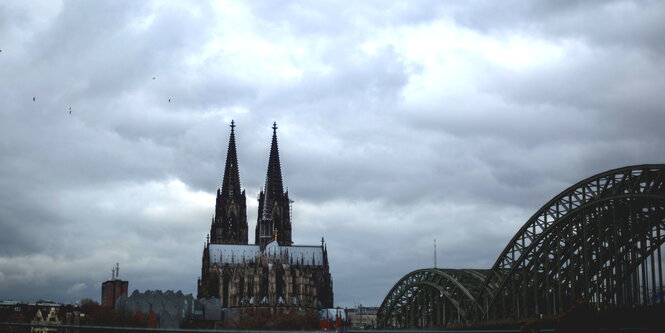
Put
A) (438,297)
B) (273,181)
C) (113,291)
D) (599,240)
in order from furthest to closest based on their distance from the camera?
(113,291)
(273,181)
(438,297)
(599,240)

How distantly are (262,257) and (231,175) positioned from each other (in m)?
21.0

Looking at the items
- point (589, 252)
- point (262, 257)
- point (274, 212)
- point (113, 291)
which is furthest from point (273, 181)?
point (589, 252)

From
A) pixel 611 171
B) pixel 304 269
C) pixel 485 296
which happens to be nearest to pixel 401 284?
pixel 485 296

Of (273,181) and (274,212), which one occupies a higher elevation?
(273,181)

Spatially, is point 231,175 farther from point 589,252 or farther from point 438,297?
point 589,252

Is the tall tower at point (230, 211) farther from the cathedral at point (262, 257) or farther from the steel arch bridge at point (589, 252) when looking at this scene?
the steel arch bridge at point (589, 252)

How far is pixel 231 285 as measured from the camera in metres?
172

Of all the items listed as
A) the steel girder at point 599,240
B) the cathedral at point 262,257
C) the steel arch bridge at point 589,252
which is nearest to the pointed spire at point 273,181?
the cathedral at point 262,257

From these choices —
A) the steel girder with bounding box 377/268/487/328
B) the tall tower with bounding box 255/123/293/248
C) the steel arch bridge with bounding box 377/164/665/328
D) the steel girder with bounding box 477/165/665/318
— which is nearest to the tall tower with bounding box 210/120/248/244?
the tall tower with bounding box 255/123/293/248

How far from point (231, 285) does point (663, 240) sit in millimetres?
127055

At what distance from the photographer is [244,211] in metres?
182

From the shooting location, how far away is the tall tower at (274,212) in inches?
→ 7077

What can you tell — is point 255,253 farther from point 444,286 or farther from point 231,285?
point 444,286

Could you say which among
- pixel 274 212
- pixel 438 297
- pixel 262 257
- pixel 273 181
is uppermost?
pixel 273 181
